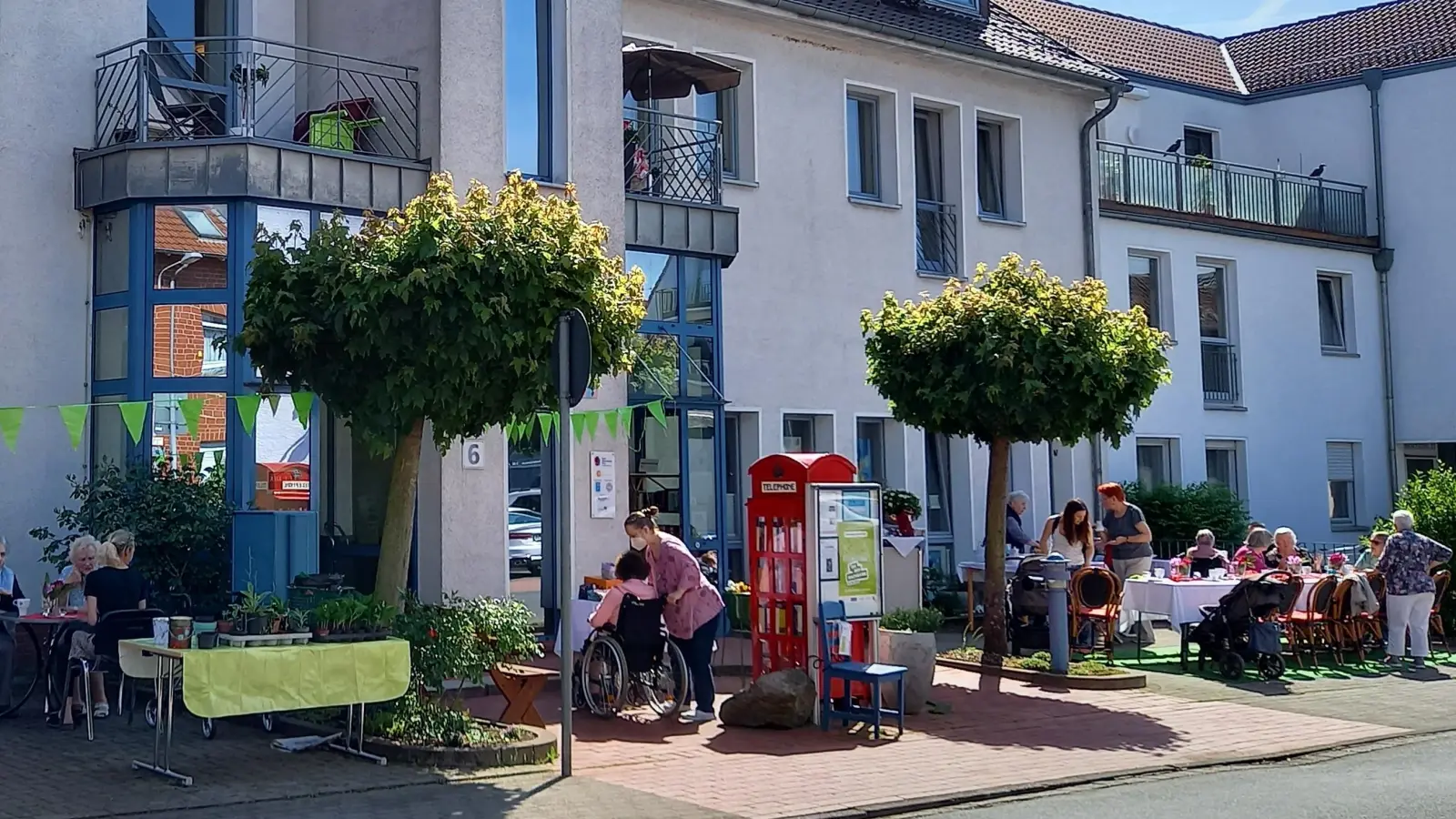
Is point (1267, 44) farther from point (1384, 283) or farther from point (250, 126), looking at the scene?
point (250, 126)

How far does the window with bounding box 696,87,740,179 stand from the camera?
19469mm

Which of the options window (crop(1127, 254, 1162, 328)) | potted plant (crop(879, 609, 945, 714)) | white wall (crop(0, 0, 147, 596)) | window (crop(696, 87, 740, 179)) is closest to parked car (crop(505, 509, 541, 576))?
white wall (crop(0, 0, 147, 596))

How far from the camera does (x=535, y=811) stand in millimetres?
8828

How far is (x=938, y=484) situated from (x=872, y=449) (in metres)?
1.35

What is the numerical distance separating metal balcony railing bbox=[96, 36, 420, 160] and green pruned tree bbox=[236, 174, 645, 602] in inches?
151

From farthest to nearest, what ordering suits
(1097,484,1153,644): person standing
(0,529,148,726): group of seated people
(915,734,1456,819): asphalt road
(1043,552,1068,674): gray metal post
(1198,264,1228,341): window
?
(1198,264,1228,341): window < (1097,484,1153,644): person standing < (1043,552,1068,674): gray metal post < (0,529,148,726): group of seated people < (915,734,1456,819): asphalt road

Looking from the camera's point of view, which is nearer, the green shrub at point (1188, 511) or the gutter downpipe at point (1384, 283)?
the green shrub at point (1188, 511)

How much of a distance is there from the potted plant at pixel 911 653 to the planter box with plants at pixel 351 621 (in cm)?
397

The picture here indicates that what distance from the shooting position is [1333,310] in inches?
1089

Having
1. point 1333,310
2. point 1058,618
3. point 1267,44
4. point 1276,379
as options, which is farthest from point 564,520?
point 1267,44

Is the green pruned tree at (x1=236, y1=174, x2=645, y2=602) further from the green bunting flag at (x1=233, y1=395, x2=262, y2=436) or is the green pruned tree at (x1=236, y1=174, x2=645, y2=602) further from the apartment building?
the apartment building

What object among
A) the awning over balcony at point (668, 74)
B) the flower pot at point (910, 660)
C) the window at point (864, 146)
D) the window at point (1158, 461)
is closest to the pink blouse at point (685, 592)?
the flower pot at point (910, 660)

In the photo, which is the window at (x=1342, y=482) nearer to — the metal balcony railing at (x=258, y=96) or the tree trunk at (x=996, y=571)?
the tree trunk at (x=996, y=571)

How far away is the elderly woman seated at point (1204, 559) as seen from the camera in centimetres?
1716
